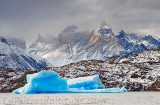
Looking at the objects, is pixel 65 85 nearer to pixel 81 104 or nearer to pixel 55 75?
pixel 55 75

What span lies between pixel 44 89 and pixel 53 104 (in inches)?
3495

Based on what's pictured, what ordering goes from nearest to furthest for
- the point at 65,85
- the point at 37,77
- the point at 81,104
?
the point at 81,104 < the point at 37,77 < the point at 65,85

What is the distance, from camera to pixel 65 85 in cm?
19612

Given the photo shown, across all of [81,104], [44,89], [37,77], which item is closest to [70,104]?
[81,104]

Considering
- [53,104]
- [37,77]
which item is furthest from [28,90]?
[53,104]

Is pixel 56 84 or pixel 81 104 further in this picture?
pixel 56 84

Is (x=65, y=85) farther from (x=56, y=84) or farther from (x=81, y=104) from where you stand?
(x=81, y=104)

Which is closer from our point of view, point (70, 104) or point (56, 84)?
point (70, 104)

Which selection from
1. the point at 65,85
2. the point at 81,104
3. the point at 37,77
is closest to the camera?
the point at 81,104

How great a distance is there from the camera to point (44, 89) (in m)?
199

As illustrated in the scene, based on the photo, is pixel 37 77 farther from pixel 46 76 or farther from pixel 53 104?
pixel 53 104

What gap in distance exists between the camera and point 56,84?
194750 millimetres

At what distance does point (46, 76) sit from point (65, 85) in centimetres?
1368

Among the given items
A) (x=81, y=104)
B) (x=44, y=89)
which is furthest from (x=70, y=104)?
(x=44, y=89)
